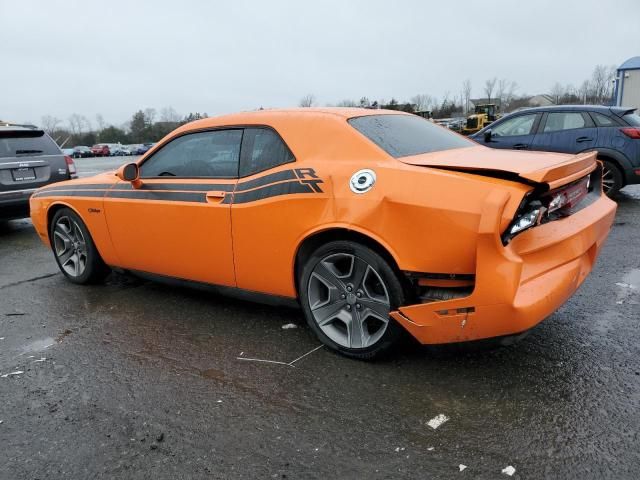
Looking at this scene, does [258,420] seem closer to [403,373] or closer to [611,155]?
[403,373]

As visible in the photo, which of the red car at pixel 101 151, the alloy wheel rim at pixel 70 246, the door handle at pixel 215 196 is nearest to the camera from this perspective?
the door handle at pixel 215 196

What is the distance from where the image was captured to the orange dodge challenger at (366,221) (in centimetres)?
255

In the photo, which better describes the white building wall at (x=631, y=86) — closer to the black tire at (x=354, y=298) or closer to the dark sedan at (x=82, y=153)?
the black tire at (x=354, y=298)

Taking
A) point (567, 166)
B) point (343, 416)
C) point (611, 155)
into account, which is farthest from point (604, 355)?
point (611, 155)

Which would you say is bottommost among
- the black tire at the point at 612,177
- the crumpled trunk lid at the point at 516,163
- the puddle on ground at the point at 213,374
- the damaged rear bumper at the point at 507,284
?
the puddle on ground at the point at 213,374

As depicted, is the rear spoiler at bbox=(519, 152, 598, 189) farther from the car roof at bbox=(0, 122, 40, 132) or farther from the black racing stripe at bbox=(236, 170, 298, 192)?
the car roof at bbox=(0, 122, 40, 132)

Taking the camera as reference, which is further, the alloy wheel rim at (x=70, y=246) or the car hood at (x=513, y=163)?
the alloy wheel rim at (x=70, y=246)

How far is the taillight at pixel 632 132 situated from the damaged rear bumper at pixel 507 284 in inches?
227

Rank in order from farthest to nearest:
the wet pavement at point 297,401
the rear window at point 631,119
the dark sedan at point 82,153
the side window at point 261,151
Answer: the dark sedan at point 82,153 < the rear window at point 631,119 < the side window at point 261,151 < the wet pavement at point 297,401

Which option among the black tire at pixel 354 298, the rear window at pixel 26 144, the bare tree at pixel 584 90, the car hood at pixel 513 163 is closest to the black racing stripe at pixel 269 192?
the black tire at pixel 354 298

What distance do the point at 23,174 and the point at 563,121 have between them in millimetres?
8188

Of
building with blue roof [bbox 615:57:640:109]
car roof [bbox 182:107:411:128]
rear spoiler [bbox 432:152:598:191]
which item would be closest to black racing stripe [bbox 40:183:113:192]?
car roof [bbox 182:107:411:128]

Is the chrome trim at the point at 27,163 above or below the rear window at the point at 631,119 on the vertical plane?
below

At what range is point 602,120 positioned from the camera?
7.93m
